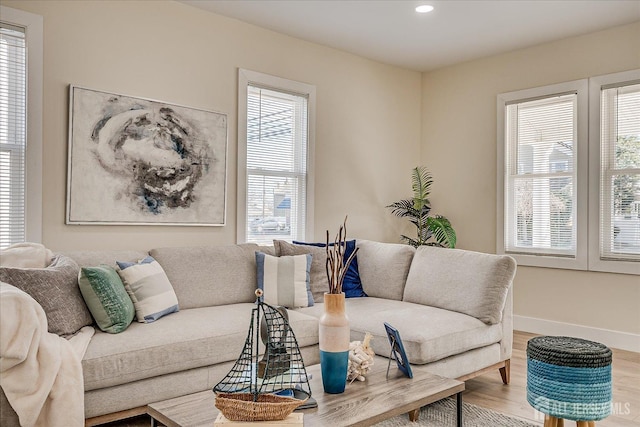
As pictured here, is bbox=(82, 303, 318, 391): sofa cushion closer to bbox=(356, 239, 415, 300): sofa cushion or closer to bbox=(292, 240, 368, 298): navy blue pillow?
bbox=(292, 240, 368, 298): navy blue pillow

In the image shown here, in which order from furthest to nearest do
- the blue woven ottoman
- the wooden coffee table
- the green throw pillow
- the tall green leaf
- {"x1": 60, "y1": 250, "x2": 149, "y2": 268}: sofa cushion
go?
the tall green leaf < {"x1": 60, "y1": 250, "x2": 149, "y2": 268}: sofa cushion < the green throw pillow < the blue woven ottoman < the wooden coffee table

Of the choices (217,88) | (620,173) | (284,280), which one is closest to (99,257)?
(284,280)

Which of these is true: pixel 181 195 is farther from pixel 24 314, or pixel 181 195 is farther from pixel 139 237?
pixel 24 314

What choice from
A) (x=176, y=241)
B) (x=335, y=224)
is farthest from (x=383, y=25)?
(x=176, y=241)

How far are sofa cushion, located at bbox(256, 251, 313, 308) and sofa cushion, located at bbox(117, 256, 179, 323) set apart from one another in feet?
2.26

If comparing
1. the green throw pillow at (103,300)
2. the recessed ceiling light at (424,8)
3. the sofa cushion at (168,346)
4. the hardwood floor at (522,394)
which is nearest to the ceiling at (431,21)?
the recessed ceiling light at (424,8)

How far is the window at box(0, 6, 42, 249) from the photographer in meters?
3.13

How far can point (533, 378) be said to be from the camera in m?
2.08

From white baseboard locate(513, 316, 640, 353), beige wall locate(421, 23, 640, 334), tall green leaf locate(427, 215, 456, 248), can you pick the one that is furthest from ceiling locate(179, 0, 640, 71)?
white baseboard locate(513, 316, 640, 353)

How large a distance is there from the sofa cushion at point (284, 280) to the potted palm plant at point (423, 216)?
1946 millimetres

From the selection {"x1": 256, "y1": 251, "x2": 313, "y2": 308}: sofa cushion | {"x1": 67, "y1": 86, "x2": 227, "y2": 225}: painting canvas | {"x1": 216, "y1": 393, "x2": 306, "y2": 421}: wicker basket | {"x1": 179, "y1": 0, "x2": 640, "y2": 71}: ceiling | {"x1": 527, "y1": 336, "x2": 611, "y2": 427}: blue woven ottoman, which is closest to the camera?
{"x1": 216, "y1": 393, "x2": 306, "y2": 421}: wicker basket

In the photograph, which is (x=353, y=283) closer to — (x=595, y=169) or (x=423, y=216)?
(x=423, y=216)

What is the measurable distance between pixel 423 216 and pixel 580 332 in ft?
6.01

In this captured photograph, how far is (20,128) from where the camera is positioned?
10.4 ft
